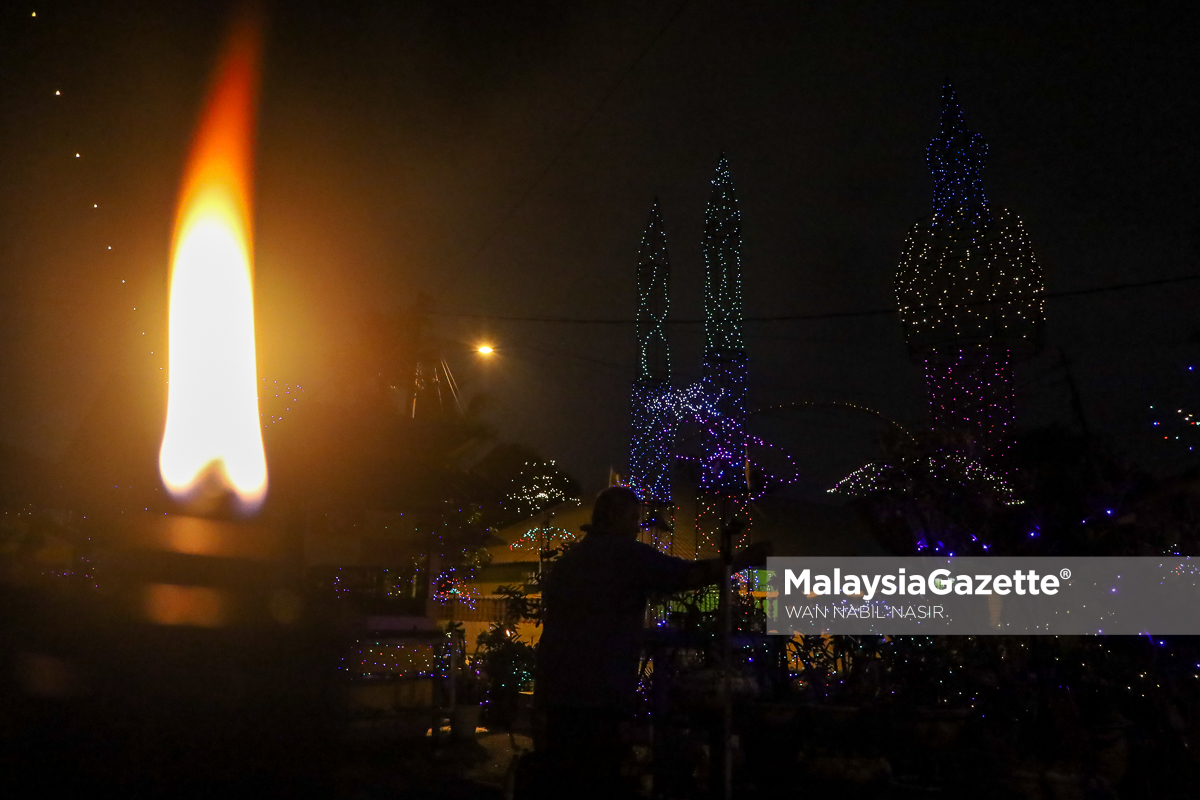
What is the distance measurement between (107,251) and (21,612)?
19.6ft

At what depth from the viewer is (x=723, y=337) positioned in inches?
804

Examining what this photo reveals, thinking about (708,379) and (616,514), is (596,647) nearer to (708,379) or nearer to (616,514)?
(616,514)

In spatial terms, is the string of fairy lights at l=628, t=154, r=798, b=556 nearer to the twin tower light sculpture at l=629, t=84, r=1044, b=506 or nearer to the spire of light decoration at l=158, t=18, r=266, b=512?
the twin tower light sculpture at l=629, t=84, r=1044, b=506

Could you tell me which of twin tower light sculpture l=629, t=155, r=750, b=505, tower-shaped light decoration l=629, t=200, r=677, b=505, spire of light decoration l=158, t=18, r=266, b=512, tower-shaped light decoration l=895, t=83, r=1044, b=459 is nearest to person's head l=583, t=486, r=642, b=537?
spire of light decoration l=158, t=18, r=266, b=512

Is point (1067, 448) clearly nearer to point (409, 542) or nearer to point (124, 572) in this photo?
point (409, 542)

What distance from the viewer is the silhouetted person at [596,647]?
2846 millimetres

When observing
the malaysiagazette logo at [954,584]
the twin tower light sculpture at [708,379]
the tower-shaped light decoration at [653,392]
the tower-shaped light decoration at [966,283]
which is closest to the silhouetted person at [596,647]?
the malaysiagazette logo at [954,584]

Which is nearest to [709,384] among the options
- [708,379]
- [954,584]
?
[708,379]

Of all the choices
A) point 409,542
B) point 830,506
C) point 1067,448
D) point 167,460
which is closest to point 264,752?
point 167,460

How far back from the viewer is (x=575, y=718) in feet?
9.49

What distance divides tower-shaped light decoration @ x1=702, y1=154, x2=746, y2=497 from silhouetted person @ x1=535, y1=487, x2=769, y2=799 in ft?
53.0

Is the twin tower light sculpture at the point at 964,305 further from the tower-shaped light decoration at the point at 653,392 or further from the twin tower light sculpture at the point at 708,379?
the tower-shaped light decoration at the point at 653,392

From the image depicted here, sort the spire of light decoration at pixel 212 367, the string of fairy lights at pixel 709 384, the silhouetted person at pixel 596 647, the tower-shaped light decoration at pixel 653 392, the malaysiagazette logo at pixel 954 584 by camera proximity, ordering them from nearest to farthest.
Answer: the spire of light decoration at pixel 212 367
the silhouetted person at pixel 596 647
the malaysiagazette logo at pixel 954 584
the string of fairy lights at pixel 709 384
the tower-shaped light decoration at pixel 653 392

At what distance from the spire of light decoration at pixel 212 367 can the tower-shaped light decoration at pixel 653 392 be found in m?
20.8
